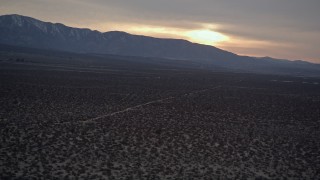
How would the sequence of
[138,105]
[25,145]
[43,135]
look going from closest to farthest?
[25,145] < [43,135] < [138,105]

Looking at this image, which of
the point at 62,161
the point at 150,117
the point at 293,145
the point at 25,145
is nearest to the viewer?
the point at 62,161

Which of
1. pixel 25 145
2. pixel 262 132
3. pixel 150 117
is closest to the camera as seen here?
pixel 25 145

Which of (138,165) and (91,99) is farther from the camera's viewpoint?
(91,99)

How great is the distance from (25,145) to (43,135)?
2.20 meters

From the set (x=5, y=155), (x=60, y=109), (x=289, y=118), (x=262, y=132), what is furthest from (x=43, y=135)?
(x=289, y=118)

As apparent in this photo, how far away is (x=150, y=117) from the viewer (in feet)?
84.3

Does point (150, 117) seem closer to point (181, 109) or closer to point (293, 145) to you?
point (181, 109)

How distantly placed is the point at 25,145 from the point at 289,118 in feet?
70.3

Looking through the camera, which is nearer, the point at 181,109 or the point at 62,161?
the point at 62,161

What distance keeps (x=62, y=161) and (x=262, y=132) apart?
13.5 metres

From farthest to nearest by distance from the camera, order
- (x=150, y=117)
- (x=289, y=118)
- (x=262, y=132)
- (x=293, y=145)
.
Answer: (x=289, y=118)
(x=150, y=117)
(x=262, y=132)
(x=293, y=145)

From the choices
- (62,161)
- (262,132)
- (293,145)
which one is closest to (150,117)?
(262,132)

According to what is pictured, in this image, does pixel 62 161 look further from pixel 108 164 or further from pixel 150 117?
pixel 150 117

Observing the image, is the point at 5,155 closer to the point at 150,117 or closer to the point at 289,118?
the point at 150,117
